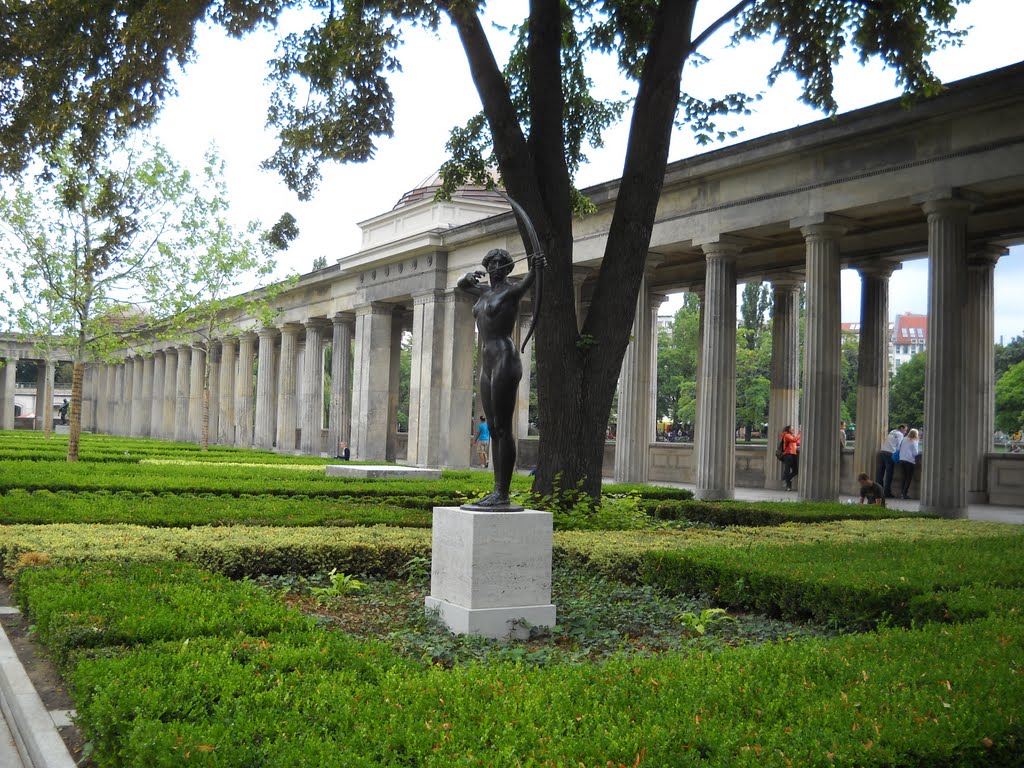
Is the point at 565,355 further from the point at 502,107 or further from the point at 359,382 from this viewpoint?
the point at 359,382

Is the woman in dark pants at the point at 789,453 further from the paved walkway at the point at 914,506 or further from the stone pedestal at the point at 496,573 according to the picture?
the stone pedestal at the point at 496,573

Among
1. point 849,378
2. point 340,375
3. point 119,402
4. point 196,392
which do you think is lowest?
point 119,402

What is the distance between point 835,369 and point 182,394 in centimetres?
4957

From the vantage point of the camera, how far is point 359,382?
136ft

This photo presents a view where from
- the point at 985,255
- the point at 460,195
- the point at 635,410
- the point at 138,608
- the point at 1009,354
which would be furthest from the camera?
the point at 1009,354

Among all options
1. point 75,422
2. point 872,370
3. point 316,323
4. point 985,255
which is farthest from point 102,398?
point 985,255

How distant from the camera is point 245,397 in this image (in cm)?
5400

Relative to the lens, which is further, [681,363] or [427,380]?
[681,363]

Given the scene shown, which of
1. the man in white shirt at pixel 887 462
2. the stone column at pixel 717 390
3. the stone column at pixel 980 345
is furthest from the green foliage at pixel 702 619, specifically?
the stone column at pixel 980 345

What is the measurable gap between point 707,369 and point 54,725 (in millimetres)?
20127

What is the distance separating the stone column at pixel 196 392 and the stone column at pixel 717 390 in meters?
41.1

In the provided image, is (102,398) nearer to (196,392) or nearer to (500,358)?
(196,392)

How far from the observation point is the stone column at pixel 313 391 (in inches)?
1818

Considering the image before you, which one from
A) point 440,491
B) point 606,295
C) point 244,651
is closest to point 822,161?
point 606,295
